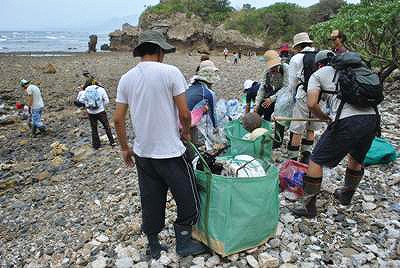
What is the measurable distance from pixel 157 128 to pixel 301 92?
284cm

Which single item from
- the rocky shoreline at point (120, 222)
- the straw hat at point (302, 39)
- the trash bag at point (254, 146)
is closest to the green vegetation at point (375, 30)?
the rocky shoreline at point (120, 222)

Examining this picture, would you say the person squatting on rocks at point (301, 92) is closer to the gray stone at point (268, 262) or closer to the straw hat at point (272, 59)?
the straw hat at point (272, 59)

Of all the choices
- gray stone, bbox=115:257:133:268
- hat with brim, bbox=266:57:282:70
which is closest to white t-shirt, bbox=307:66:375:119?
hat with brim, bbox=266:57:282:70

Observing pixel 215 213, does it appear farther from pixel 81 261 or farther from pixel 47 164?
pixel 47 164

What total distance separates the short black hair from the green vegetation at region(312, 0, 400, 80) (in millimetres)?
7452

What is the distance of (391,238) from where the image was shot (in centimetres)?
371

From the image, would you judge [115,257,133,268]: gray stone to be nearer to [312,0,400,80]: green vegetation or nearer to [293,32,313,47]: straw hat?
[293,32,313,47]: straw hat

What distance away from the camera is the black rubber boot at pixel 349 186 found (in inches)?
162

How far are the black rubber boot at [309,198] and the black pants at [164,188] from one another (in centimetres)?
136

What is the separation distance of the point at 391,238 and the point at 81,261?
3522mm

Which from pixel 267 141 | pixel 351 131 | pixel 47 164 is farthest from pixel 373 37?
pixel 47 164

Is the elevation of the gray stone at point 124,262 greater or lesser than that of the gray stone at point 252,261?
lesser

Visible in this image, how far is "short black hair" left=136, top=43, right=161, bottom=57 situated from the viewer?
307cm

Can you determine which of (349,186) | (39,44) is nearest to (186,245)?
(349,186)
